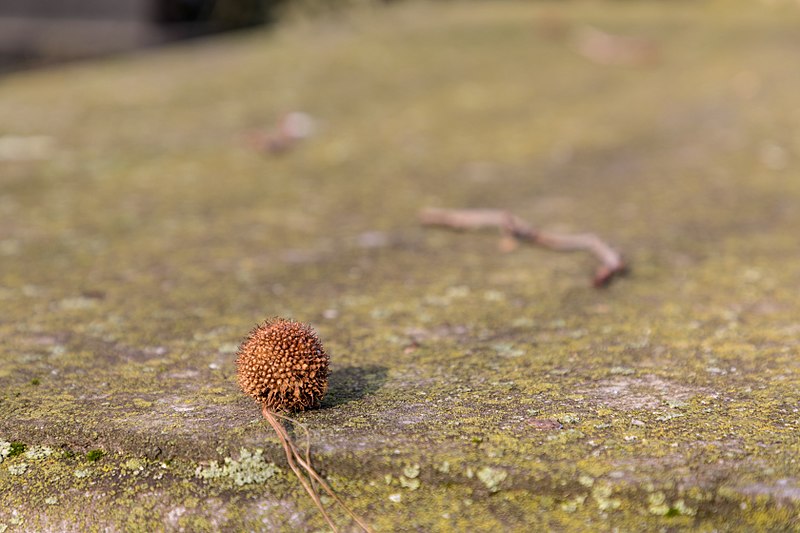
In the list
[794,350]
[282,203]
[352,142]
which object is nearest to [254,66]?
[352,142]

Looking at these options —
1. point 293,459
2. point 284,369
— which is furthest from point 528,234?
point 293,459

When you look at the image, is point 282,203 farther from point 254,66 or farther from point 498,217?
point 254,66

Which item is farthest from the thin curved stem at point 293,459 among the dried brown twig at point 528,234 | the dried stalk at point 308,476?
the dried brown twig at point 528,234

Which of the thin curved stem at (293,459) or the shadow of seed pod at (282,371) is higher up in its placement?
the shadow of seed pod at (282,371)

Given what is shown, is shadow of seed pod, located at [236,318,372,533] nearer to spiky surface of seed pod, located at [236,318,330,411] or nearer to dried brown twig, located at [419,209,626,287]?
spiky surface of seed pod, located at [236,318,330,411]

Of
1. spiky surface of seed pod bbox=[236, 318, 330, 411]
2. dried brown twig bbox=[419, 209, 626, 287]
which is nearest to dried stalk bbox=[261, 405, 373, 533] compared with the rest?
spiky surface of seed pod bbox=[236, 318, 330, 411]

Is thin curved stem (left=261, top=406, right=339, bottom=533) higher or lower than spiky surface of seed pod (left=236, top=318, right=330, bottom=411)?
lower

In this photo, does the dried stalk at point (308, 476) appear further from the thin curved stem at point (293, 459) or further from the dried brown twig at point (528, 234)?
the dried brown twig at point (528, 234)

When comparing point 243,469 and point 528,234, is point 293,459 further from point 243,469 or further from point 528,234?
point 528,234
